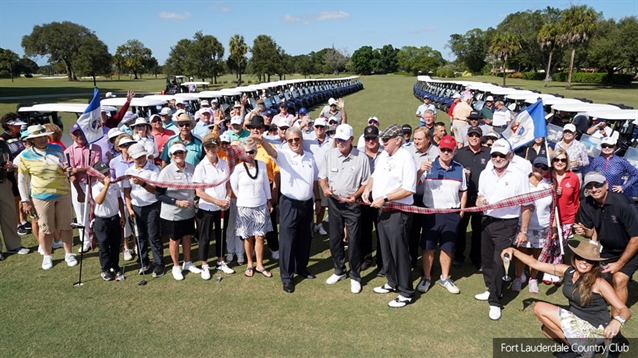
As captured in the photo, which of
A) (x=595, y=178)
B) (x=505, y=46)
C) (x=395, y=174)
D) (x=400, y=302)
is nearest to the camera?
(x=595, y=178)

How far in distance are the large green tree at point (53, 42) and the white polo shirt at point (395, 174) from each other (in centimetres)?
9364

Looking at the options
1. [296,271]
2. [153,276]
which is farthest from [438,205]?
[153,276]

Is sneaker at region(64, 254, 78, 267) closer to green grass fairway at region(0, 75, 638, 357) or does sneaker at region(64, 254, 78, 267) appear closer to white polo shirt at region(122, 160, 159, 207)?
green grass fairway at region(0, 75, 638, 357)

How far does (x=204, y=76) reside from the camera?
59.3 m

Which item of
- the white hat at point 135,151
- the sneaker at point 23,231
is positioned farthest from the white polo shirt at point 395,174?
the sneaker at point 23,231

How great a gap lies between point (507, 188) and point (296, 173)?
7.79 ft

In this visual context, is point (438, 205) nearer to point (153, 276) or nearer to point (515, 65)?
point (153, 276)

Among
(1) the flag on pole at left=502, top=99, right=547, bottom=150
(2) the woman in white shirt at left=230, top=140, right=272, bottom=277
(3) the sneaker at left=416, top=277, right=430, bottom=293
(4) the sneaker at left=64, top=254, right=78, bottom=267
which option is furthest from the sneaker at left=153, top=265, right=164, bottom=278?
(1) the flag on pole at left=502, top=99, right=547, bottom=150

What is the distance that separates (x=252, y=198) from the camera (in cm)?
527

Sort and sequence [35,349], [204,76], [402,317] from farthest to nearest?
[204,76]
[402,317]
[35,349]

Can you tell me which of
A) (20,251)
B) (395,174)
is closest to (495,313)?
(395,174)

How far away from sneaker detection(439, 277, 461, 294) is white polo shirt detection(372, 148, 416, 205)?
48.0 inches

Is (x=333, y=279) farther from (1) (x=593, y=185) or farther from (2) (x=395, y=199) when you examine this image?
(1) (x=593, y=185)

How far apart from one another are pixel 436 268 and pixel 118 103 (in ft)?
33.2
